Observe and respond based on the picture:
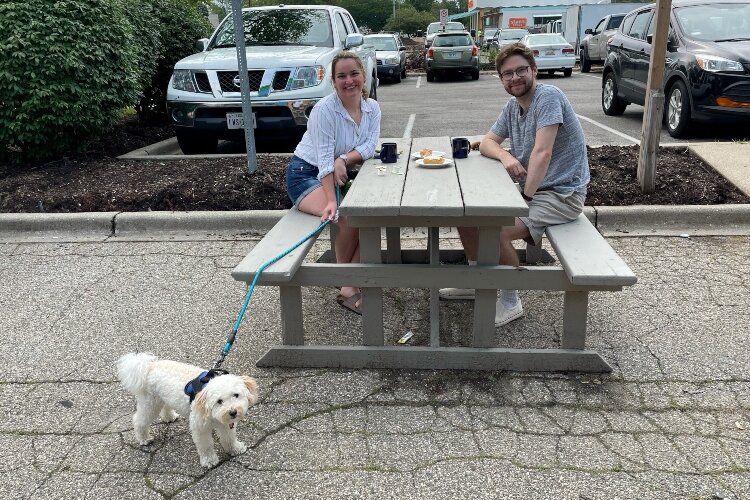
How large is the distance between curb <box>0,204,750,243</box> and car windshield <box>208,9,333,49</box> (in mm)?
3797

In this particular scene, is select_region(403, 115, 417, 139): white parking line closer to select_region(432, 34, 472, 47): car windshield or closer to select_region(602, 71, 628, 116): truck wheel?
select_region(602, 71, 628, 116): truck wheel

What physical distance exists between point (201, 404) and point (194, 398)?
10cm

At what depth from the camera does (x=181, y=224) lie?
576cm

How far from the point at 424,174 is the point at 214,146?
5.33 meters

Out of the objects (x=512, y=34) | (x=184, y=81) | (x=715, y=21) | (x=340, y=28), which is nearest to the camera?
(x=184, y=81)

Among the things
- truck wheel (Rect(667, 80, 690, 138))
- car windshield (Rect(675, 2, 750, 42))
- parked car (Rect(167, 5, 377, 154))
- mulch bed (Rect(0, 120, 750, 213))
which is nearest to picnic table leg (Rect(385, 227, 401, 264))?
mulch bed (Rect(0, 120, 750, 213))

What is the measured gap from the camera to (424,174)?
389cm

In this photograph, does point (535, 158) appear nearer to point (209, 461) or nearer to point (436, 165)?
point (436, 165)

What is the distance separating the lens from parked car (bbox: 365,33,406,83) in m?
21.2

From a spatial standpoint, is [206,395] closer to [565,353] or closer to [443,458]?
[443,458]

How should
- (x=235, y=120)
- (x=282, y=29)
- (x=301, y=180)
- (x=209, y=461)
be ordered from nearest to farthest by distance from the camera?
1. (x=209, y=461)
2. (x=301, y=180)
3. (x=235, y=120)
4. (x=282, y=29)

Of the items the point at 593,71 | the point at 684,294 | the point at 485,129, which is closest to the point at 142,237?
the point at 684,294

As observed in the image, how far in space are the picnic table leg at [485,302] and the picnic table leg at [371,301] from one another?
19.7 inches

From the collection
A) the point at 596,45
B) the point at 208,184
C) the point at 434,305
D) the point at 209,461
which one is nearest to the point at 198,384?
the point at 209,461
